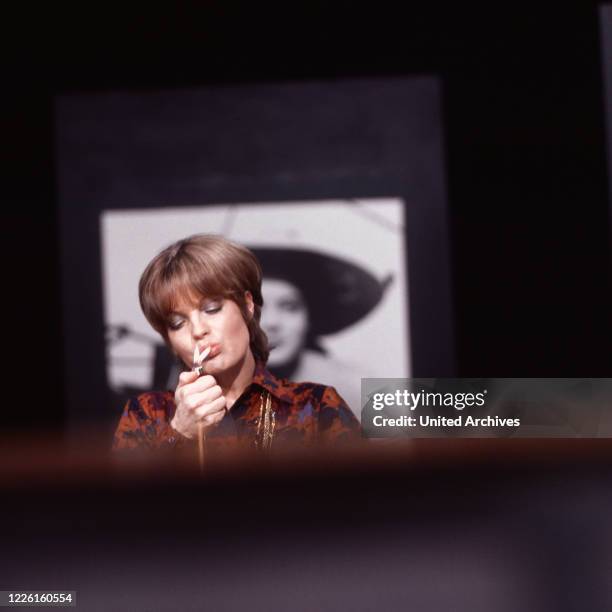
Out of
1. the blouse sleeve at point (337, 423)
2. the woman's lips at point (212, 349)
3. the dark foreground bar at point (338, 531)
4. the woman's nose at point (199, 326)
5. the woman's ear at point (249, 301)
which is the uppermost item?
the woman's ear at point (249, 301)

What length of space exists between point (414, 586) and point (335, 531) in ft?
0.50

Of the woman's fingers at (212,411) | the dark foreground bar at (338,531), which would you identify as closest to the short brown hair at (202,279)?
the woman's fingers at (212,411)

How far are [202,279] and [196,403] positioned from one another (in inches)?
8.1

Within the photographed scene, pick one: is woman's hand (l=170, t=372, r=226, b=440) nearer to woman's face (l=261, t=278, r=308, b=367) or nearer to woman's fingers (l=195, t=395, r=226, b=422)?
woman's fingers (l=195, t=395, r=226, b=422)

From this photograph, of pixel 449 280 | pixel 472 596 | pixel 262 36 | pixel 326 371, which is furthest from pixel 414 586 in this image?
pixel 262 36

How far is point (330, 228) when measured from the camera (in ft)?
4.66

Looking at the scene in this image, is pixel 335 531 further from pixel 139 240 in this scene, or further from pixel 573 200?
pixel 573 200

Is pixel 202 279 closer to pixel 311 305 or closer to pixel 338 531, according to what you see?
pixel 311 305

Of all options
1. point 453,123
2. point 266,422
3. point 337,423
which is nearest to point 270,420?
point 266,422

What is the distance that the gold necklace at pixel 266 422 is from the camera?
127 cm

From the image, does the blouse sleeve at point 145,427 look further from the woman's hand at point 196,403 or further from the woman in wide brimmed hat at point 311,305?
the woman in wide brimmed hat at point 311,305

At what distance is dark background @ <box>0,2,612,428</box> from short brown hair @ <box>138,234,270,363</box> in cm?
17

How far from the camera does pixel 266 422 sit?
1.27 meters

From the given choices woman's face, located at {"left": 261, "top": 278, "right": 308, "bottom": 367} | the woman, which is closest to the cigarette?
the woman
